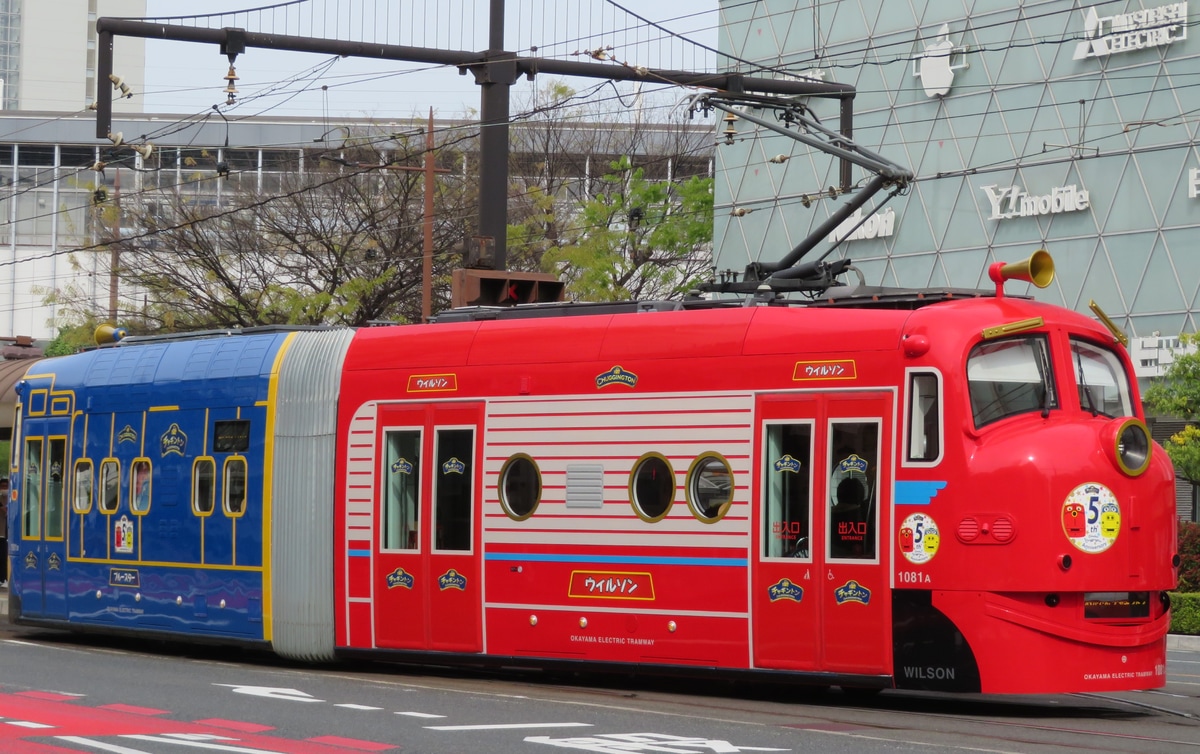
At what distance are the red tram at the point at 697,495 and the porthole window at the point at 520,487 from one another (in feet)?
0.09

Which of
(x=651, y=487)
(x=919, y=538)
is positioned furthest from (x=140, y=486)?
(x=919, y=538)

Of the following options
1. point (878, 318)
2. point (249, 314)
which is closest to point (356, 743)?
point (878, 318)

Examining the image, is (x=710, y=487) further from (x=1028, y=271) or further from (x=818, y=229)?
(x=818, y=229)

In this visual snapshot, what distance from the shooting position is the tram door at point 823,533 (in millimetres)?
12695

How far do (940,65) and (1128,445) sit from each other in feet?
96.1

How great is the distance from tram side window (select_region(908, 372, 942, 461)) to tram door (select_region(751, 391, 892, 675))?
168 mm

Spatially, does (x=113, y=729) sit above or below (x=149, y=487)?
below

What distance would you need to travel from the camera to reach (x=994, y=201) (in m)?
39.7

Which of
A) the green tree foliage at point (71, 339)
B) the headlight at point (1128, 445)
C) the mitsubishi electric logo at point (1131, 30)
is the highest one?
the mitsubishi electric logo at point (1131, 30)

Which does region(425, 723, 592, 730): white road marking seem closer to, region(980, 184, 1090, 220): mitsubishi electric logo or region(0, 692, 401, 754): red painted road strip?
region(0, 692, 401, 754): red painted road strip

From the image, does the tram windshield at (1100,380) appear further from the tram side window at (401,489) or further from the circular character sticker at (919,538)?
the tram side window at (401,489)

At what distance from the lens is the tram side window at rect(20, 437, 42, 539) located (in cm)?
1970

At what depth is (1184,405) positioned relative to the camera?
28938 mm

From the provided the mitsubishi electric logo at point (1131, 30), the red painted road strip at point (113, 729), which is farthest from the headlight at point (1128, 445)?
the mitsubishi electric logo at point (1131, 30)
